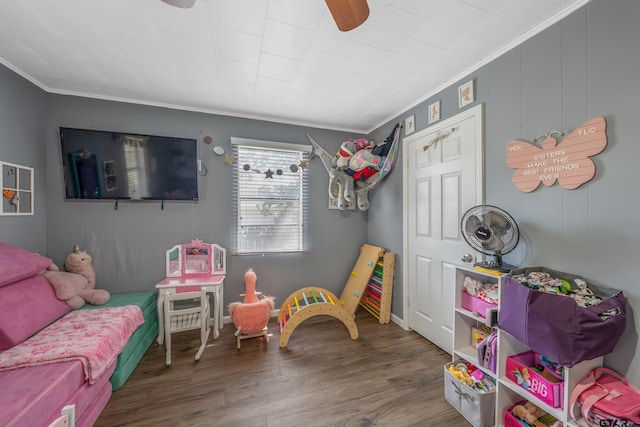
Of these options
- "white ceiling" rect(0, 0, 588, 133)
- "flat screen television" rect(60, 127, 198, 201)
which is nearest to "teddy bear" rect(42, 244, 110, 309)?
"flat screen television" rect(60, 127, 198, 201)

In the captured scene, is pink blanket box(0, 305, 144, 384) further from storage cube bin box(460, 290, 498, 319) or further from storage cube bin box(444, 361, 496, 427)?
storage cube bin box(460, 290, 498, 319)

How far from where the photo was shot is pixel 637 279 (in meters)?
1.11

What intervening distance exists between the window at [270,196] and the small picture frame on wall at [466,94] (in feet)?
5.48

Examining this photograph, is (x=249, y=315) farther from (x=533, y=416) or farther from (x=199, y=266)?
(x=533, y=416)

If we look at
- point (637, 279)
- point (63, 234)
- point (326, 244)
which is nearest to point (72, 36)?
point (63, 234)

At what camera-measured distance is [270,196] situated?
9.51 ft

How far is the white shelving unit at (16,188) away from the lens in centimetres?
185

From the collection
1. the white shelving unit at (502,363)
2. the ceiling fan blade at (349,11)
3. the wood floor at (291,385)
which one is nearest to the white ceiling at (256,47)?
the ceiling fan blade at (349,11)

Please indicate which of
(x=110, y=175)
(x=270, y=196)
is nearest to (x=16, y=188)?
(x=110, y=175)

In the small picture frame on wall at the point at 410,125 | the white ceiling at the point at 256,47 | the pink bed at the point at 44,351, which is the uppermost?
the white ceiling at the point at 256,47

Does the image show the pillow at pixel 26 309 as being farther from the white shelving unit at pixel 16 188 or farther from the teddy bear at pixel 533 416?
the teddy bear at pixel 533 416

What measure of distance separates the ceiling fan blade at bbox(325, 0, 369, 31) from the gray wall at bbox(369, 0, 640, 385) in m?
1.27

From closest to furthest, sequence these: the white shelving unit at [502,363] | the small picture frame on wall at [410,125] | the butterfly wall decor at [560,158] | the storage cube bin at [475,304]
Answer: the white shelving unit at [502,363] → the butterfly wall decor at [560,158] → the storage cube bin at [475,304] → the small picture frame on wall at [410,125]

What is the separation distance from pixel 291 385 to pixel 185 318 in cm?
127
